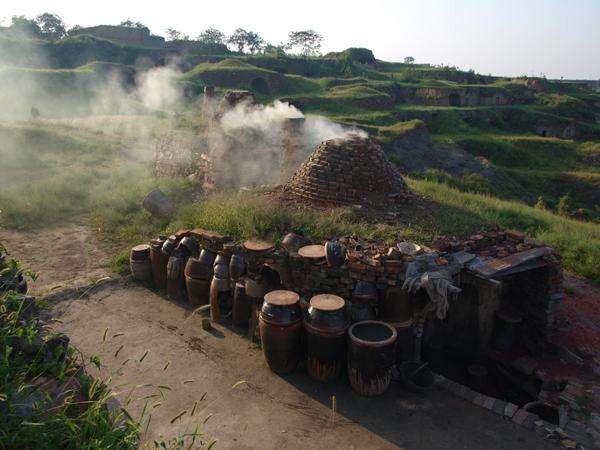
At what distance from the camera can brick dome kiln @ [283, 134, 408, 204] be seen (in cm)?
702

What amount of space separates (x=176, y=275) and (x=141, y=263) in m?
0.70

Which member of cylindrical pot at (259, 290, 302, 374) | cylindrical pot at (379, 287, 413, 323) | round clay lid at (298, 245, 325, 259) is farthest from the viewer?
round clay lid at (298, 245, 325, 259)

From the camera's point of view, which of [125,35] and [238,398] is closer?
[238,398]

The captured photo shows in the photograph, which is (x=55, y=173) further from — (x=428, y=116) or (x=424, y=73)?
(x=424, y=73)

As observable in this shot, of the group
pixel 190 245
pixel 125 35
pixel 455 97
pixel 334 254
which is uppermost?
pixel 125 35

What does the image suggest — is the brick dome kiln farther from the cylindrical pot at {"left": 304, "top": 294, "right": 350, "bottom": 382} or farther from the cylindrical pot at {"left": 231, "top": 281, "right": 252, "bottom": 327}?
the cylindrical pot at {"left": 304, "top": 294, "right": 350, "bottom": 382}

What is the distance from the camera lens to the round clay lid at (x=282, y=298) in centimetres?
462

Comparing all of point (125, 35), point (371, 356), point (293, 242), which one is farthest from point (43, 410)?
point (125, 35)

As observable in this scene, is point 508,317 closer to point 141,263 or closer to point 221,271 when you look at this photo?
point 221,271

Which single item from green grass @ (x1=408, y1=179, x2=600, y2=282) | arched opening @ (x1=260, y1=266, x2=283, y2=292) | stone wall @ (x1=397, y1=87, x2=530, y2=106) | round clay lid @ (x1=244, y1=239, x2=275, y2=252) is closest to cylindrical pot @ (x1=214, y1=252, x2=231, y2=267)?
round clay lid @ (x1=244, y1=239, x2=275, y2=252)

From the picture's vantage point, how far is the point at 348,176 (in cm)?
705

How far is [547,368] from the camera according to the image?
5.41 metres

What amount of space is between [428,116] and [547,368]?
76.4 feet

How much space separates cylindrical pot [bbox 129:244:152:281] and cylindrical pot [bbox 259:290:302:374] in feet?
8.39
